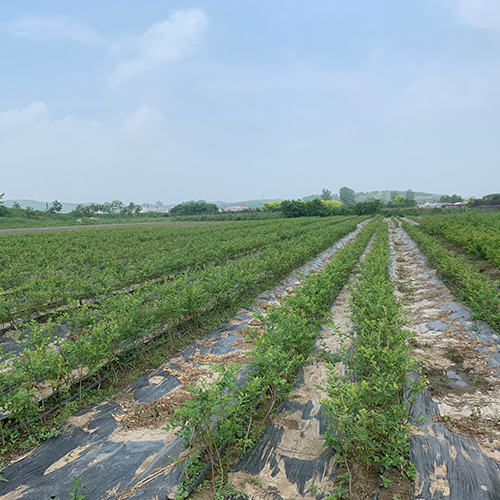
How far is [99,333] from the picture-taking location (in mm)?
4188

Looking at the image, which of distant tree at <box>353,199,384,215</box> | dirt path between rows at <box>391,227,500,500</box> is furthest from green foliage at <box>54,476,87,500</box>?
distant tree at <box>353,199,384,215</box>

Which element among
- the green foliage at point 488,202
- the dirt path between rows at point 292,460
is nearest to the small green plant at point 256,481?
the dirt path between rows at point 292,460

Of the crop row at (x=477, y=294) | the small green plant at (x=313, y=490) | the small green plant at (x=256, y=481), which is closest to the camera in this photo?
the small green plant at (x=313, y=490)

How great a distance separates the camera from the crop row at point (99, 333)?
3.39 m

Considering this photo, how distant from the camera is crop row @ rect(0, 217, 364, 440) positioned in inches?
134

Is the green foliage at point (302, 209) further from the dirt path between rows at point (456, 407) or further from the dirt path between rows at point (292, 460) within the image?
the dirt path between rows at point (292, 460)

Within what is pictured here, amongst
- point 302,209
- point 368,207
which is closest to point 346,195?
point 368,207

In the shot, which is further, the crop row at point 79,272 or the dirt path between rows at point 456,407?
the crop row at point 79,272

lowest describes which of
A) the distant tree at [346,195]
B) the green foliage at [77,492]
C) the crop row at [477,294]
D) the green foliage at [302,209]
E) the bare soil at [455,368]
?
the bare soil at [455,368]

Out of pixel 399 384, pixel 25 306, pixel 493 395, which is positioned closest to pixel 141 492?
pixel 399 384

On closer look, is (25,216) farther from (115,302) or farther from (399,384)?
(399,384)

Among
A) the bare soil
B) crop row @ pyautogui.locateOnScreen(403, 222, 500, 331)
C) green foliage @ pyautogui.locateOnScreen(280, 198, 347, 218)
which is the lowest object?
the bare soil

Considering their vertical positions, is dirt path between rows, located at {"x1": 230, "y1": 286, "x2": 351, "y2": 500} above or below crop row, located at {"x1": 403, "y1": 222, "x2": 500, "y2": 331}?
below

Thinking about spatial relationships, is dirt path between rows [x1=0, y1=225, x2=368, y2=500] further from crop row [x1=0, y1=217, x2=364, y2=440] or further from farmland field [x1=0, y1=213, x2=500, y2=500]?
crop row [x1=0, y1=217, x2=364, y2=440]
